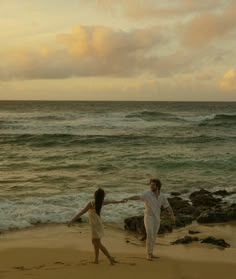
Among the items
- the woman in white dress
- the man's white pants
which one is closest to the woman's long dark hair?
the woman in white dress

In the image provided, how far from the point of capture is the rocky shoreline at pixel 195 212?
11406 mm

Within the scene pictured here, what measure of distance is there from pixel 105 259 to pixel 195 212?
5.25 m

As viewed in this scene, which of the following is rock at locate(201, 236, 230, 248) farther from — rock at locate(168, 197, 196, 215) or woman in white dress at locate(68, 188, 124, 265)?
woman in white dress at locate(68, 188, 124, 265)

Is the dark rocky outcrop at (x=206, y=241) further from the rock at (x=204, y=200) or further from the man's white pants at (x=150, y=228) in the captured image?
the rock at (x=204, y=200)

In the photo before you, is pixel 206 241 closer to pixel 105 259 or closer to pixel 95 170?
pixel 105 259

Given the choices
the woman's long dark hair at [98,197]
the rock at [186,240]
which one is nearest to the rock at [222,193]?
the rock at [186,240]

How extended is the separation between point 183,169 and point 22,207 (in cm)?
988

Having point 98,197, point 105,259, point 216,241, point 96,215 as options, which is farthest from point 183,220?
point 98,197

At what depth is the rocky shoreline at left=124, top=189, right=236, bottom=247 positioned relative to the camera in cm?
1141

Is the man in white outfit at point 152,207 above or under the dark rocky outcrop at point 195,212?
above

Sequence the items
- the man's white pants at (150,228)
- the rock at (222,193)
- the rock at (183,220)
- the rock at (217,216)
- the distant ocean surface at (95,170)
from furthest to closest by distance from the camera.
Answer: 1. the rock at (222,193)
2. the distant ocean surface at (95,170)
3. the rock at (217,216)
4. the rock at (183,220)
5. the man's white pants at (150,228)

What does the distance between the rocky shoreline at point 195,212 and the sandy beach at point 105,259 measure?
287 millimetres

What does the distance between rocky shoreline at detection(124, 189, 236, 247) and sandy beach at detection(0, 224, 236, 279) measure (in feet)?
0.94

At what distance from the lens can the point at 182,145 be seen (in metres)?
31.3
